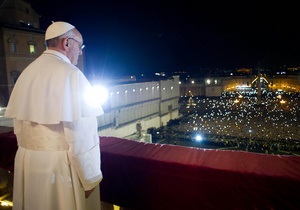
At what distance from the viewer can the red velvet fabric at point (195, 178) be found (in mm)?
1833

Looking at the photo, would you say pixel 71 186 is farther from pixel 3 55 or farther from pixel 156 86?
pixel 156 86

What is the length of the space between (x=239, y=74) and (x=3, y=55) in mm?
63582

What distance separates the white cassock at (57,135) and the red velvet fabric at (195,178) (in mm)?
549

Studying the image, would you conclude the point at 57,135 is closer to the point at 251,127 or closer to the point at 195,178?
the point at 195,178

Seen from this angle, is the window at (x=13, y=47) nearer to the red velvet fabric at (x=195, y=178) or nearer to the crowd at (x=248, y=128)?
the crowd at (x=248, y=128)

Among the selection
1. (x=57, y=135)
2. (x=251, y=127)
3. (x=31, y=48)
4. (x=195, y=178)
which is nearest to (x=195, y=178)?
(x=195, y=178)

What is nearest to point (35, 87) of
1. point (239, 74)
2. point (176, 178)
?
point (176, 178)

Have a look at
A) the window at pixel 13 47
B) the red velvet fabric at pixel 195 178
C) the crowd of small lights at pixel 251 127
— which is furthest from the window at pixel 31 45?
the red velvet fabric at pixel 195 178

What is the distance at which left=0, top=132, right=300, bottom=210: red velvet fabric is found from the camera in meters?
1.83

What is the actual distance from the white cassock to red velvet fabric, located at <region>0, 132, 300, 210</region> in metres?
0.55

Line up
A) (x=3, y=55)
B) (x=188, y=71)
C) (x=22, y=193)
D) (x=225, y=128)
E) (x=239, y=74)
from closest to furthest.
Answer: (x=22, y=193) < (x=3, y=55) < (x=225, y=128) < (x=239, y=74) < (x=188, y=71)

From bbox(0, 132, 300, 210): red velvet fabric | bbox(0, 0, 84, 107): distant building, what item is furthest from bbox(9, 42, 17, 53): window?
bbox(0, 132, 300, 210): red velvet fabric

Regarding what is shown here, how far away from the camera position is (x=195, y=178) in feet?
6.77

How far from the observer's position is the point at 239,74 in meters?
72.1
